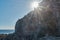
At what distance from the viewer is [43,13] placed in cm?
1758

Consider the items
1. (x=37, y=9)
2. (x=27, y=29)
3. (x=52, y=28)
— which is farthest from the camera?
(x=27, y=29)

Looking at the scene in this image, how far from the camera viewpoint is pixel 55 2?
54.6ft

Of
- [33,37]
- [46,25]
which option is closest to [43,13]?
[46,25]

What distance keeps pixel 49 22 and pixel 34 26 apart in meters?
2.30

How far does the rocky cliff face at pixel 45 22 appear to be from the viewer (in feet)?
51.5

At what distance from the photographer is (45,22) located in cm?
1694

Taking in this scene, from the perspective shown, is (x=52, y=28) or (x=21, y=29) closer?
(x=52, y=28)

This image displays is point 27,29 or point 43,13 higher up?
point 43,13

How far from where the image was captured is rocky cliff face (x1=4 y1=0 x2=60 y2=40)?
51.5ft

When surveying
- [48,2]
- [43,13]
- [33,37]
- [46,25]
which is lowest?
[33,37]

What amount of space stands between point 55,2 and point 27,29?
526 cm

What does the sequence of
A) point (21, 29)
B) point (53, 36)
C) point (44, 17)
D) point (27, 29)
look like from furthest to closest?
point (21, 29) < point (27, 29) < point (44, 17) < point (53, 36)

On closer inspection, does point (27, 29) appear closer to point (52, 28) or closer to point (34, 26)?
point (34, 26)

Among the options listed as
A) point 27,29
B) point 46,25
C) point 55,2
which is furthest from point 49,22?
point 27,29
